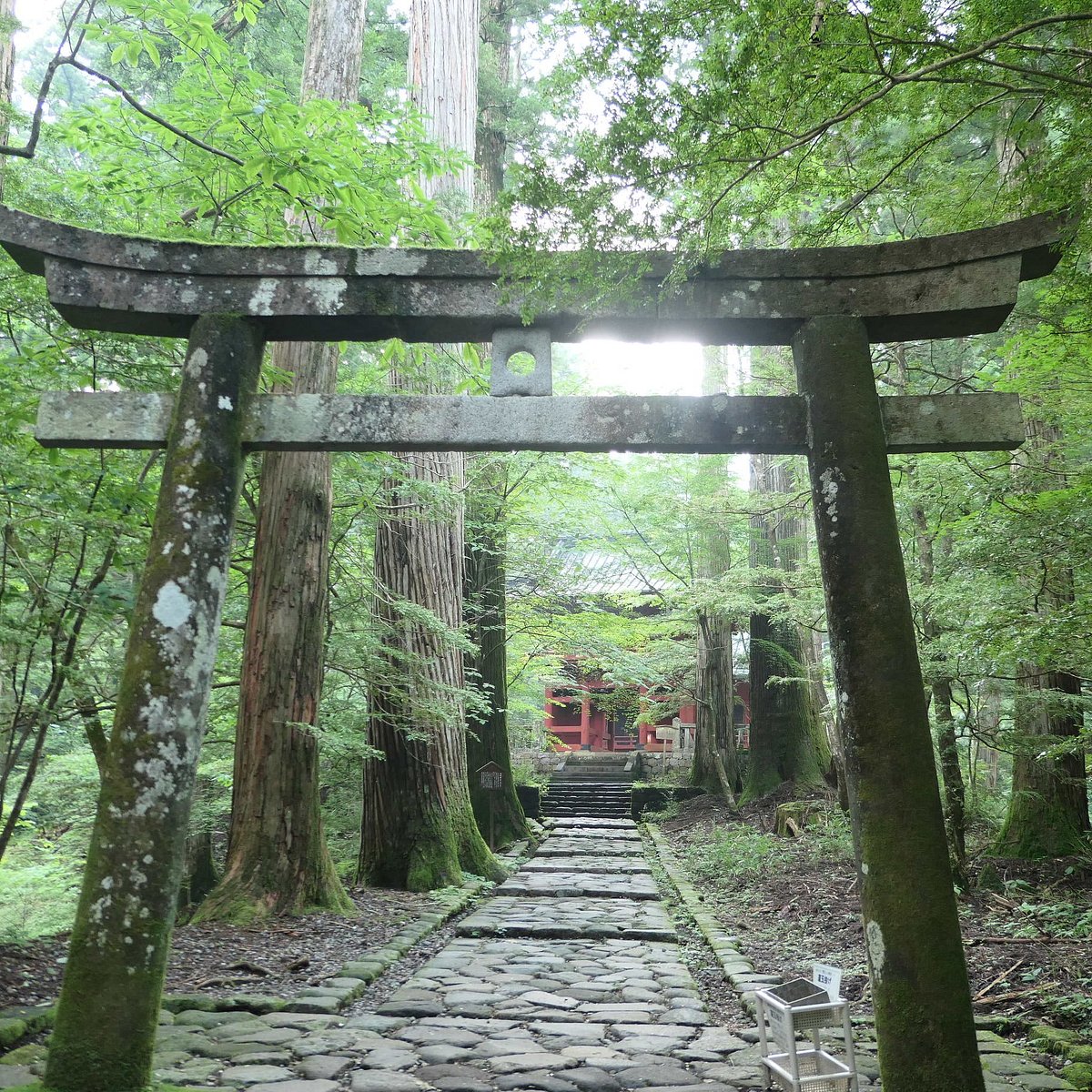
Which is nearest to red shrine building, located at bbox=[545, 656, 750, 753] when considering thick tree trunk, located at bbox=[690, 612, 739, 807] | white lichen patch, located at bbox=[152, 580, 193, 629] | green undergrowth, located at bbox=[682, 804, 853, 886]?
thick tree trunk, located at bbox=[690, 612, 739, 807]

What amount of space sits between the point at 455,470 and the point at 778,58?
735cm

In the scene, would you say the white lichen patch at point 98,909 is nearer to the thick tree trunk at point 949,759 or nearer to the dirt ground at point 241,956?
the dirt ground at point 241,956

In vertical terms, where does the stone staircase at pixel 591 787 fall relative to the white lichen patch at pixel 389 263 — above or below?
below

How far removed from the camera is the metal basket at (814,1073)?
3605 millimetres

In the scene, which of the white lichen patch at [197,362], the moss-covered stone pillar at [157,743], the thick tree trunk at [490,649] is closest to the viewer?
the moss-covered stone pillar at [157,743]

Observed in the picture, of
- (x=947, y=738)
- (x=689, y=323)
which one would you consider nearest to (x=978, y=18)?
(x=689, y=323)

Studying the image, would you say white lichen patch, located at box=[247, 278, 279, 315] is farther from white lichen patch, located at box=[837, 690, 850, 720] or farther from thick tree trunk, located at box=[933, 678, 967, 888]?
thick tree trunk, located at box=[933, 678, 967, 888]

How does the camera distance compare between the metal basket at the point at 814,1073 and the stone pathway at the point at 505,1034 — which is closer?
the metal basket at the point at 814,1073

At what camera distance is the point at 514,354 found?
14.9ft

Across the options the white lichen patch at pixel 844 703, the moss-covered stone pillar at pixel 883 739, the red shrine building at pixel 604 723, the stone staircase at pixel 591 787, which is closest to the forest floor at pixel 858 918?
the moss-covered stone pillar at pixel 883 739

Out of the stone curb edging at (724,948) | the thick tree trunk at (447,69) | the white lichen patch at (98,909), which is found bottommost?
the stone curb edging at (724,948)

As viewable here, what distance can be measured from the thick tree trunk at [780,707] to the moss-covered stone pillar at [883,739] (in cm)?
1070

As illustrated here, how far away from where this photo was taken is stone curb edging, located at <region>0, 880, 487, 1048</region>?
4262 millimetres

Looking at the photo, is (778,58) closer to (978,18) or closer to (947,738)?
(978,18)
